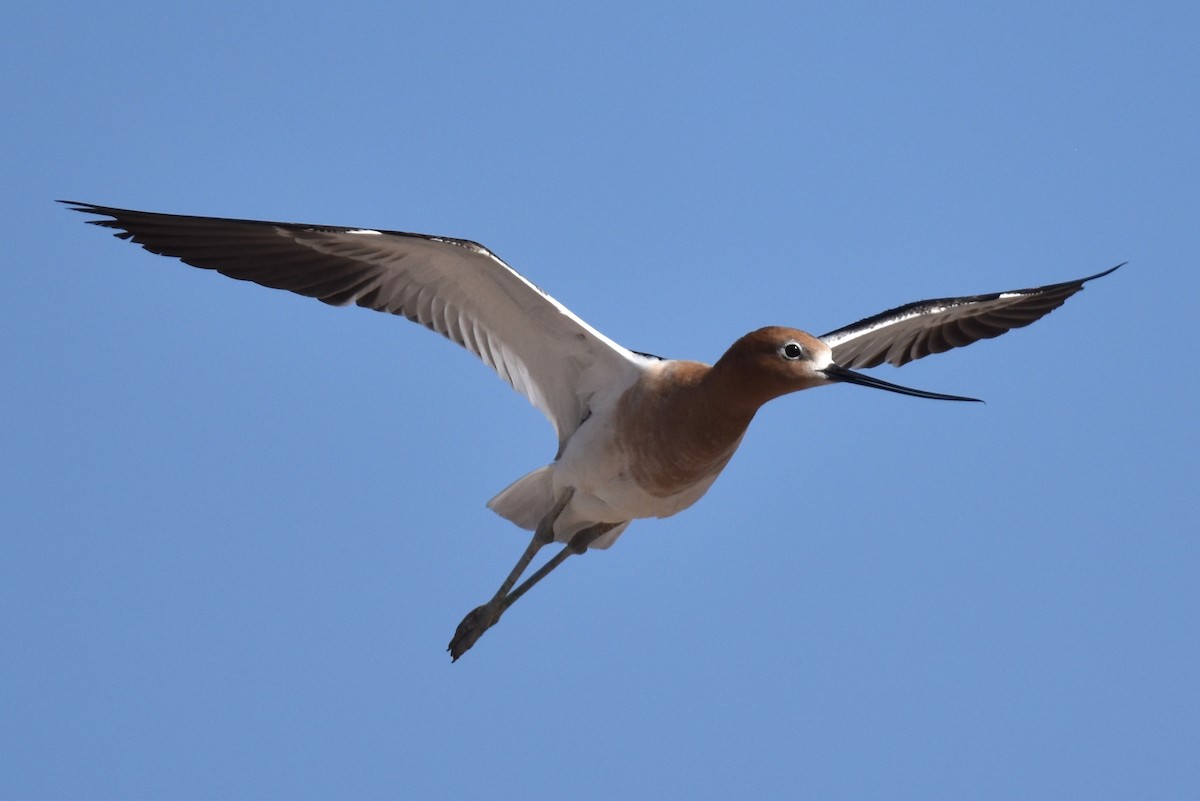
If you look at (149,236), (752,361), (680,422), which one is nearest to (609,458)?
(680,422)

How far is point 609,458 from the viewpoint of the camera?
1127 cm

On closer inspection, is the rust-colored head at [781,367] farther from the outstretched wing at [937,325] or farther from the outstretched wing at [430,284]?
the outstretched wing at [937,325]

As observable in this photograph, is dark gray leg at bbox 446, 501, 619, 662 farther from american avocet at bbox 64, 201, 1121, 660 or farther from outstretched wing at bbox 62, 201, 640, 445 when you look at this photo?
outstretched wing at bbox 62, 201, 640, 445

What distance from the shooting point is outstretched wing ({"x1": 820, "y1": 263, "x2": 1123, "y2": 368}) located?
41.4ft

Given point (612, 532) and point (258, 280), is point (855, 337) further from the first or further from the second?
point (258, 280)

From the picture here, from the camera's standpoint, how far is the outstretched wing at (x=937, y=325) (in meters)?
12.6

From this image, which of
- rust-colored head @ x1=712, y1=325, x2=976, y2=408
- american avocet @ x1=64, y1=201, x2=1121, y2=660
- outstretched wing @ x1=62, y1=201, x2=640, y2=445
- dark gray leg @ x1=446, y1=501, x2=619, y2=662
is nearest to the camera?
rust-colored head @ x1=712, y1=325, x2=976, y2=408

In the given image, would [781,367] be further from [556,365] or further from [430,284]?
[430,284]

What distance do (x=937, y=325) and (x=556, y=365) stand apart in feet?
11.4

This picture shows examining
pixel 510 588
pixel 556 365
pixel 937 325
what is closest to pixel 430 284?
pixel 556 365

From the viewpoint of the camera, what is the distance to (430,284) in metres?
11.4

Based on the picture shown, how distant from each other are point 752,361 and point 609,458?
1.40 meters

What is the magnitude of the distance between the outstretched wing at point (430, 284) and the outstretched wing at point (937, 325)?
78.1 inches

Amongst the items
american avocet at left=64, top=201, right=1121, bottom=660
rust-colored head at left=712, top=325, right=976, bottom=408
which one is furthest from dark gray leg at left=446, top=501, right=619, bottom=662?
rust-colored head at left=712, top=325, right=976, bottom=408
